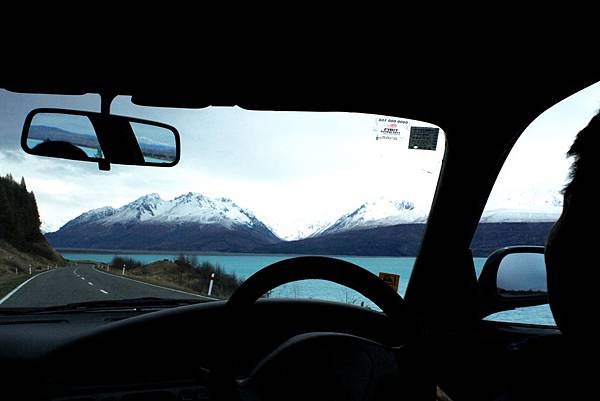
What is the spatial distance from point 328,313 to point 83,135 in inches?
71.0

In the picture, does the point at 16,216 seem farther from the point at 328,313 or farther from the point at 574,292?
the point at 574,292

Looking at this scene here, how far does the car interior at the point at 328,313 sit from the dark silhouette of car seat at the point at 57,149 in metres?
0.01

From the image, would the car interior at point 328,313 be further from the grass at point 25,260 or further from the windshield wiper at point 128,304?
the grass at point 25,260

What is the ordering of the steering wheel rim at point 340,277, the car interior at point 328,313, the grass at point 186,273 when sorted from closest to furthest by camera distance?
the steering wheel rim at point 340,277 < the car interior at point 328,313 < the grass at point 186,273

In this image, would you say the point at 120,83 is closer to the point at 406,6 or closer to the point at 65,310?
the point at 65,310

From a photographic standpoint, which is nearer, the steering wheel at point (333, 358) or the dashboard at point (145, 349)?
the steering wheel at point (333, 358)

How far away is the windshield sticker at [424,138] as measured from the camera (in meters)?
3.36

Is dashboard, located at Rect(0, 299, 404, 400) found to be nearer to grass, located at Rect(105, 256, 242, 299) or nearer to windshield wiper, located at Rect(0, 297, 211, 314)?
windshield wiper, located at Rect(0, 297, 211, 314)

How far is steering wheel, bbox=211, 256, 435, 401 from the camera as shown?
172 centimetres

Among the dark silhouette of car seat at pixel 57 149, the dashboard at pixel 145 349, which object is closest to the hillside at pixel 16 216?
the dark silhouette of car seat at pixel 57 149

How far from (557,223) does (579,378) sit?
1.44 ft

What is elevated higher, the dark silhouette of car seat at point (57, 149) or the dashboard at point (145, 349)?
the dark silhouette of car seat at point (57, 149)

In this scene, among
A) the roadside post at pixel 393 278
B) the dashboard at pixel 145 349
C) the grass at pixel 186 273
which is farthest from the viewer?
the grass at pixel 186 273

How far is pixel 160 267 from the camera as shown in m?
10.2
